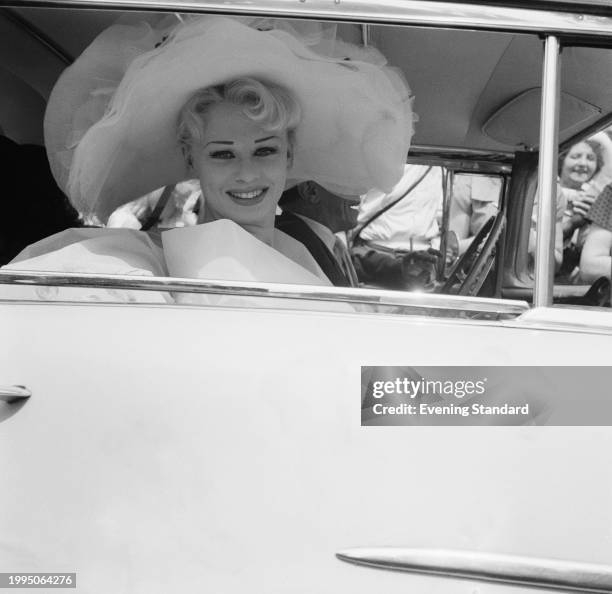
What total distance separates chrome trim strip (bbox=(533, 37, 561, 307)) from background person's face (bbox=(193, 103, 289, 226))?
2.07ft

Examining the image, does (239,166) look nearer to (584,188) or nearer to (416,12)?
(416,12)

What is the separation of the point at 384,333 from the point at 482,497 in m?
0.35

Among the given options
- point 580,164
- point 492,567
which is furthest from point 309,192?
point 492,567

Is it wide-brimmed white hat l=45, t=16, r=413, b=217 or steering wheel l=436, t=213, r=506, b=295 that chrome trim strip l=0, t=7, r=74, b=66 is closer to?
wide-brimmed white hat l=45, t=16, r=413, b=217

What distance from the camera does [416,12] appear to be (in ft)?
6.00

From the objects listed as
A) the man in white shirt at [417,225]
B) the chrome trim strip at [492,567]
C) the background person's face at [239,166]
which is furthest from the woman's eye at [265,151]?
the chrome trim strip at [492,567]

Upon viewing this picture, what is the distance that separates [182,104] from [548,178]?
0.83m

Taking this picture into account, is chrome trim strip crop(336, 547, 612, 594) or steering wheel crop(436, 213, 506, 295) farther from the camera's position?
steering wheel crop(436, 213, 506, 295)

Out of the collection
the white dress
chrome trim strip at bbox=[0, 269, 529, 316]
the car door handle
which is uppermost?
the white dress

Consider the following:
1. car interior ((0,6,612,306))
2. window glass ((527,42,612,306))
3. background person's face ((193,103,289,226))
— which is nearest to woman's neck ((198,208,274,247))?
background person's face ((193,103,289,226))

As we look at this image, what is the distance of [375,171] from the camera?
7.27ft

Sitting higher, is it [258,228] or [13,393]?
[258,228]

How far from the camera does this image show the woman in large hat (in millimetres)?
1966

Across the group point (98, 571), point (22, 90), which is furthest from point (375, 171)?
point (98, 571)
